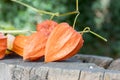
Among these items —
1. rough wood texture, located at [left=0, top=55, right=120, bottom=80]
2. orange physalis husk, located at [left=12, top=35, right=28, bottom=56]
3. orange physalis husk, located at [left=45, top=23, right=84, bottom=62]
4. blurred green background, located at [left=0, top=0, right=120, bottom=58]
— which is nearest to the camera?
rough wood texture, located at [left=0, top=55, right=120, bottom=80]

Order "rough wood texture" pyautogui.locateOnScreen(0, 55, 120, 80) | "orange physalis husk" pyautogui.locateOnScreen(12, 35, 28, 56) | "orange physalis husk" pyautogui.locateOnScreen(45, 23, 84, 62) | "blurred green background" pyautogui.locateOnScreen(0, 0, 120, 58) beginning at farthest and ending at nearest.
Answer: "blurred green background" pyautogui.locateOnScreen(0, 0, 120, 58) < "orange physalis husk" pyautogui.locateOnScreen(12, 35, 28, 56) < "orange physalis husk" pyautogui.locateOnScreen(45, 23, 84, 62) < "rough wood texture" pyautogui.locateOnScreen(0, 55, 120, 80)

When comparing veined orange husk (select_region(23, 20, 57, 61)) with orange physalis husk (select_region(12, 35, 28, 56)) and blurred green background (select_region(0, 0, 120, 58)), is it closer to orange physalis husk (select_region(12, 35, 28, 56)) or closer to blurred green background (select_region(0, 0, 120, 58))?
orange physalis husk (select_region(12, 35, 28, 56))

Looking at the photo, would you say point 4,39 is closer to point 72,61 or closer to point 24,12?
point 72,61

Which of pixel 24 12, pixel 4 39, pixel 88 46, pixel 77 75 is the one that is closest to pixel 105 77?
pixel 77 75

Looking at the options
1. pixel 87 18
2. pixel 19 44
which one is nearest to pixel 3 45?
pixel 19 44

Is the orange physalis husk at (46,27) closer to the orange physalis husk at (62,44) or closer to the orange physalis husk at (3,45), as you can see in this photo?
the orange physalis husk at (62,44)

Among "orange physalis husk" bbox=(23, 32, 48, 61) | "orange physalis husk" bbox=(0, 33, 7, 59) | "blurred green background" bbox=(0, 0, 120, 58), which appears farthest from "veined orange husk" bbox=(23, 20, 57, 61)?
"blurred green background" bbox=(0, 0, 120, 58)

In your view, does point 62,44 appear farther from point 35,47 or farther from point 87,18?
point 87,18

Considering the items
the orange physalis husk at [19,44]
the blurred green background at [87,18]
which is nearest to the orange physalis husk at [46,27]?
the orange physalis husk at [19,44]
